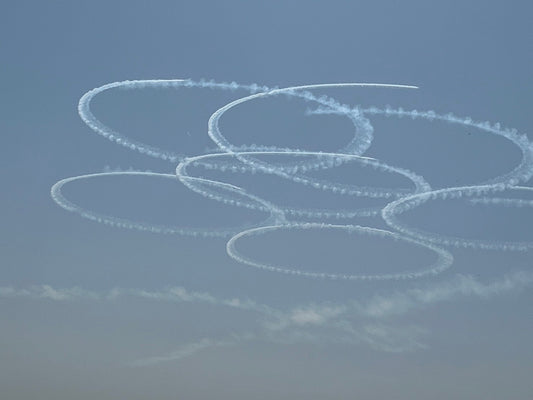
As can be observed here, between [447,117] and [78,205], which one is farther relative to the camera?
[78,205]

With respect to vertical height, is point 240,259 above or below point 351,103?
below

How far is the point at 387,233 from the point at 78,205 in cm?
626

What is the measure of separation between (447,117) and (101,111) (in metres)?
6.65

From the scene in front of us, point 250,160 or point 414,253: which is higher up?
point 250,160

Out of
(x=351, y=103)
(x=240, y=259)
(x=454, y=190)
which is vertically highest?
(x=351, y=103)

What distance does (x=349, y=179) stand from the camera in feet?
56.1

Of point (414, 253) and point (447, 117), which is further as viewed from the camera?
point (414, 253)

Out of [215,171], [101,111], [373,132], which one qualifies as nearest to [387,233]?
[373,132]

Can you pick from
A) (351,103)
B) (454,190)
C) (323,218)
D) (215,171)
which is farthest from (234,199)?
(454,190)

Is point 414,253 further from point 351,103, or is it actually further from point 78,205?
point 78,205

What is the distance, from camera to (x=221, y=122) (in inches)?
661

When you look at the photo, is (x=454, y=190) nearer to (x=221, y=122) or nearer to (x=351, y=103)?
(x=351, y=103)

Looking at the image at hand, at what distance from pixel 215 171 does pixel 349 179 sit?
2673 mm

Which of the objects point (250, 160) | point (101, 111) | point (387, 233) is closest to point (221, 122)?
point (250, 160)
